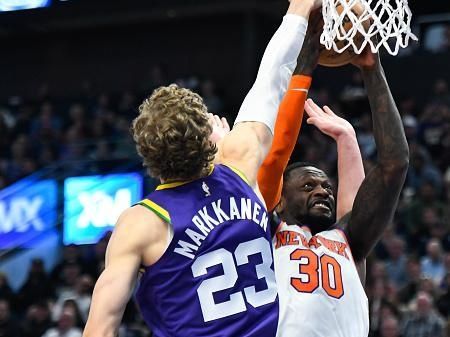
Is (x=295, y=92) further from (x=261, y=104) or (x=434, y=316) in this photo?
A: (x=434, y=316)

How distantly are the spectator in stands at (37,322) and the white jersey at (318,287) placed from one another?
613 cm

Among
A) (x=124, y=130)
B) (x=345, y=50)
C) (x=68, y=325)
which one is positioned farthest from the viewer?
(x=124, y=130)

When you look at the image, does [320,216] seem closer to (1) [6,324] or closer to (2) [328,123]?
(2) [328,123]

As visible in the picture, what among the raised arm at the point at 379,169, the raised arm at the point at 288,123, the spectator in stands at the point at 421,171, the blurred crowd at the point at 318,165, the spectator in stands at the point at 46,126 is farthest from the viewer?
the spectator in stands at the point at 46,126

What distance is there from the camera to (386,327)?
8344mm

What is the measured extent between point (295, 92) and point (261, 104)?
1.82 ft

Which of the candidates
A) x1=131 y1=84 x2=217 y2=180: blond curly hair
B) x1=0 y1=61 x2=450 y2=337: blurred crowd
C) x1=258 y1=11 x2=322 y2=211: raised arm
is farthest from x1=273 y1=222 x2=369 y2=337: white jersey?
x1=0 y1=61 x2=450 y2=337: blurred crowd

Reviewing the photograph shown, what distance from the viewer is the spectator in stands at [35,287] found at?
415 inches

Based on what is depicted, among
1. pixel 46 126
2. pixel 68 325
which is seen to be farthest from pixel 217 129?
pixel 46 126

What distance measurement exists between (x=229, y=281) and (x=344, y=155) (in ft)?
4.90

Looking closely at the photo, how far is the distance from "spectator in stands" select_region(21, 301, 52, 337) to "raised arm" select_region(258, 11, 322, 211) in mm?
6529

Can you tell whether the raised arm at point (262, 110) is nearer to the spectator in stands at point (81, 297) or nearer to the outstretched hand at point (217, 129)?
the outstretched hand at point (217, 129)

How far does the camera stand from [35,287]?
422 inches

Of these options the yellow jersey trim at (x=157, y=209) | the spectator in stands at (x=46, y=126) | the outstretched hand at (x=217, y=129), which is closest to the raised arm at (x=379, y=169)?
the outstretched hand at (x=217, y=129)
